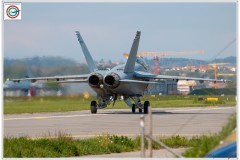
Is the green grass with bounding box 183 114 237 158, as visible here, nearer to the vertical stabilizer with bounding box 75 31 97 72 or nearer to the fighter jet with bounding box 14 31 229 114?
the fighter jet with bounding box 14 31 229 114

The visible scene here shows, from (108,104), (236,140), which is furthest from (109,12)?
(108,104)

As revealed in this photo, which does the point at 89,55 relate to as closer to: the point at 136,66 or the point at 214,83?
the point at 214,83

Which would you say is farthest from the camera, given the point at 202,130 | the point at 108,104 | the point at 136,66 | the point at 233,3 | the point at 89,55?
the point at 136,66

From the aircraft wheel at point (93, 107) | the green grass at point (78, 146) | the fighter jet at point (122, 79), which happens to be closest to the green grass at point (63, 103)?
the aircraft wheel at point (93, 107)

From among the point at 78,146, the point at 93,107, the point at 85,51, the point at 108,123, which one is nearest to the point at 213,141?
the point at 78,146

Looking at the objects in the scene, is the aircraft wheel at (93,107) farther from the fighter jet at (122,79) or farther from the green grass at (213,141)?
the green grass at (213,141)

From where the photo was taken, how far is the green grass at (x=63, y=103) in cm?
1272

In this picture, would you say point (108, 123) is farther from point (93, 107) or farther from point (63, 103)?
point (63, 103)

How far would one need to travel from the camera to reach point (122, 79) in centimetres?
2302

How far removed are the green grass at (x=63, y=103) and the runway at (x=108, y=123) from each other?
25cm

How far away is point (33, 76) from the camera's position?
12992 mm

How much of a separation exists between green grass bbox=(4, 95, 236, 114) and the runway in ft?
0.81

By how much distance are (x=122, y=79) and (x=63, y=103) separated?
8781mm

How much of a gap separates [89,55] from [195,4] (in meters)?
2.98
